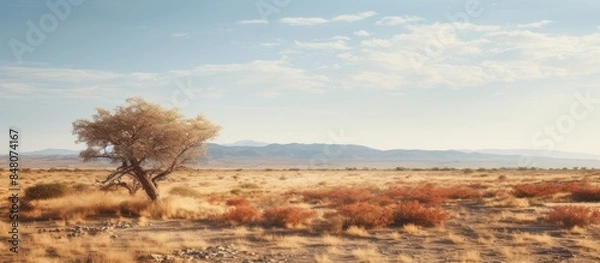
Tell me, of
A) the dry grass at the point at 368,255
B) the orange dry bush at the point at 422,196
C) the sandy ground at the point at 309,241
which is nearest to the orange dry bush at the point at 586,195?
the orange dry bush at the point at 422,196

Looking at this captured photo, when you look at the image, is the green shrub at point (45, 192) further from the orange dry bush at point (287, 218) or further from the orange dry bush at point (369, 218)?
the orange dry bush at point (369, 218)

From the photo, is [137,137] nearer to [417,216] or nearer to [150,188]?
[150,188]

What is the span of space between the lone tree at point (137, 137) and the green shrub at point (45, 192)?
6547mm

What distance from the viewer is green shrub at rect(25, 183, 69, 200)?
2781cm

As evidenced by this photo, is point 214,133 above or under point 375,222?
above

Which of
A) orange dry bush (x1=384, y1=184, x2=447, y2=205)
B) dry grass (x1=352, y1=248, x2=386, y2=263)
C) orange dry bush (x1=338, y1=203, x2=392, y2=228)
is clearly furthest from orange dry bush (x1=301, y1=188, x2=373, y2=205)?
dry grass (x1=352, y1=248, x2=386, y2=263)

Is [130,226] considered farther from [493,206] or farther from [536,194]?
[536,194]

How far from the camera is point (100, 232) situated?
54.7ft

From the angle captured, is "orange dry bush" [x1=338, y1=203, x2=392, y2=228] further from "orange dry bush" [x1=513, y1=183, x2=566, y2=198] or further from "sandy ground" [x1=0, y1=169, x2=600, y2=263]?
"orange dry bush" [x1=513, y1=183, x2=566, y2=198]

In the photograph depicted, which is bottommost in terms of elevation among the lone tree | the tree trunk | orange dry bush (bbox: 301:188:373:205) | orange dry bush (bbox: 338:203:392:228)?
orange dry bush (bbox: 301:188:373:205)

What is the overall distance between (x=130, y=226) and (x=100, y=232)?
5.79 feet

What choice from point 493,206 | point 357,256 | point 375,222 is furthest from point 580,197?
point 357,256

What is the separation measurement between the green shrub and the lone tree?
655 centimetres

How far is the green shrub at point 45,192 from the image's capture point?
1095 inches
